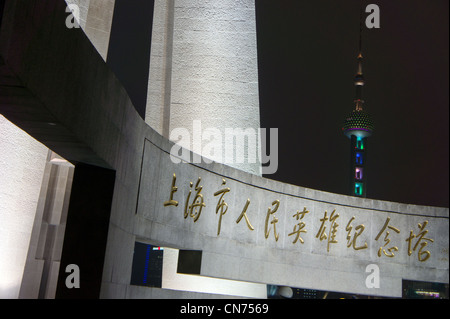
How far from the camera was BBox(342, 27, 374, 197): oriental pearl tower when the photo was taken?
242 ft

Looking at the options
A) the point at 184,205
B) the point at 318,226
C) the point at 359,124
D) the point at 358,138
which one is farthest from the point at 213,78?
the point at 358,138

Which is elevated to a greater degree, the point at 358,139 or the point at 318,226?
the point at 358,139

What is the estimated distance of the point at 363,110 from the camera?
78.9m

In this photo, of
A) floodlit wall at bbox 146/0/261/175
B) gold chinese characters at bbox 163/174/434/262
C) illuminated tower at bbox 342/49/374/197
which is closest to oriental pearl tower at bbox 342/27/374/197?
illuminated tower at bbox 342/49/374/197

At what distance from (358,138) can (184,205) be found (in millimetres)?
69522

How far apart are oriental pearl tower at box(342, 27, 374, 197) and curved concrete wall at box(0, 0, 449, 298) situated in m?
56.7

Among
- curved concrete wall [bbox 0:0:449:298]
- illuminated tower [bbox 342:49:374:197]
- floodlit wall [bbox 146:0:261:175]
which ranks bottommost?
curved concrete wall [bbox 0:0:449:298]

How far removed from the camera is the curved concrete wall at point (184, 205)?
17.9 feet

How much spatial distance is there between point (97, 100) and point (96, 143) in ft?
1.95

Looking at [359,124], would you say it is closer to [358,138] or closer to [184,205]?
[358,138]

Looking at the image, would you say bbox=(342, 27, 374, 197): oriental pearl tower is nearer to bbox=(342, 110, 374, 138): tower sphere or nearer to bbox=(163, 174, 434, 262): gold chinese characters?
bbox=(342, 110, 374, 138): tower sphere

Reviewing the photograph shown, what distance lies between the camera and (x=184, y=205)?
1225cm

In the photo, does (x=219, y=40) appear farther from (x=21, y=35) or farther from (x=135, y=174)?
(x=21, y=35)

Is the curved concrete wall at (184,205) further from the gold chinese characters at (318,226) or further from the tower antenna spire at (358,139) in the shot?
the tower antenna spire at (358,139)
